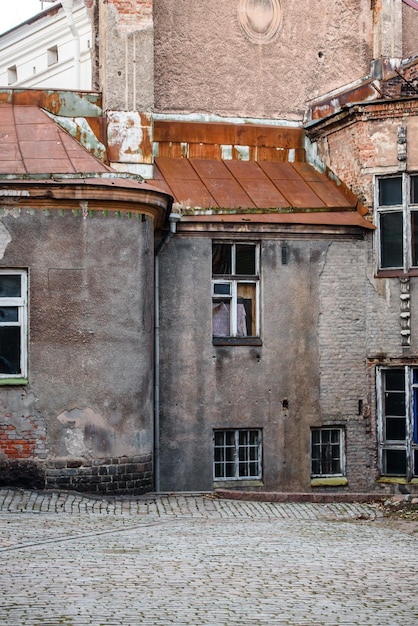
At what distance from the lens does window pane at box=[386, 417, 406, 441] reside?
64.6 feet

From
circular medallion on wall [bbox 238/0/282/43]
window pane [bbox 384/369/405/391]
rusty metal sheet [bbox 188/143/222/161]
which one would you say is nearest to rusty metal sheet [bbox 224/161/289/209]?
rusty metal sheet [bbox 188/143/222/161]

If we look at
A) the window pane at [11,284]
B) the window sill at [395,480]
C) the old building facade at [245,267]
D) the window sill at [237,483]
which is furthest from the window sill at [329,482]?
the window pane at [11,284]

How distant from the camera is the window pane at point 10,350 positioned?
1697 centimetres

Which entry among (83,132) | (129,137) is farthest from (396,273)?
(83,132)

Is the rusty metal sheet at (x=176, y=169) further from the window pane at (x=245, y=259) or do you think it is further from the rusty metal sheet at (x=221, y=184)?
the window pane at (x=245, y=259)

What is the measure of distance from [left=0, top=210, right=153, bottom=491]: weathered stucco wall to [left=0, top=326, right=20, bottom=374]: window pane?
0.27 meters

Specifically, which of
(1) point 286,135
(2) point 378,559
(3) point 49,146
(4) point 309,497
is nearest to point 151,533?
(2) point 378,559

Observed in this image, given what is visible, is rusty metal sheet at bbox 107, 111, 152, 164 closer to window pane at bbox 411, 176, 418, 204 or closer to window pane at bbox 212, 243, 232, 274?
window pane at bbox 212, 243, 232, 274

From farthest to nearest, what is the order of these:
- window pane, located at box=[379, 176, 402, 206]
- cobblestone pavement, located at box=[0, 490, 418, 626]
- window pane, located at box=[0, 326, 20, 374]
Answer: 1. window pane, located at box=[379, 176, 402, 206]
2. window pane, located at box=[0, 326, 20, 374]
3. cobblestone pavement, located at box=[0, 490, 418, 626]

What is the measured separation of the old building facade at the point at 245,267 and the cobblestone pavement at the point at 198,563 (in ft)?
8.07

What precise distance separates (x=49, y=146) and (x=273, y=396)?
17.7 feet

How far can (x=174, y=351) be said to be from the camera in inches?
756

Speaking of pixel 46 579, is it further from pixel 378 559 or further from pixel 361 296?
pixel 361 296

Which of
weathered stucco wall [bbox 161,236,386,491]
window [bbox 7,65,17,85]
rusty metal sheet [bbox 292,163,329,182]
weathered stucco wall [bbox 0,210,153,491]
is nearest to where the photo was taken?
weathered stucco wall [bbox 0,210,153,491]
